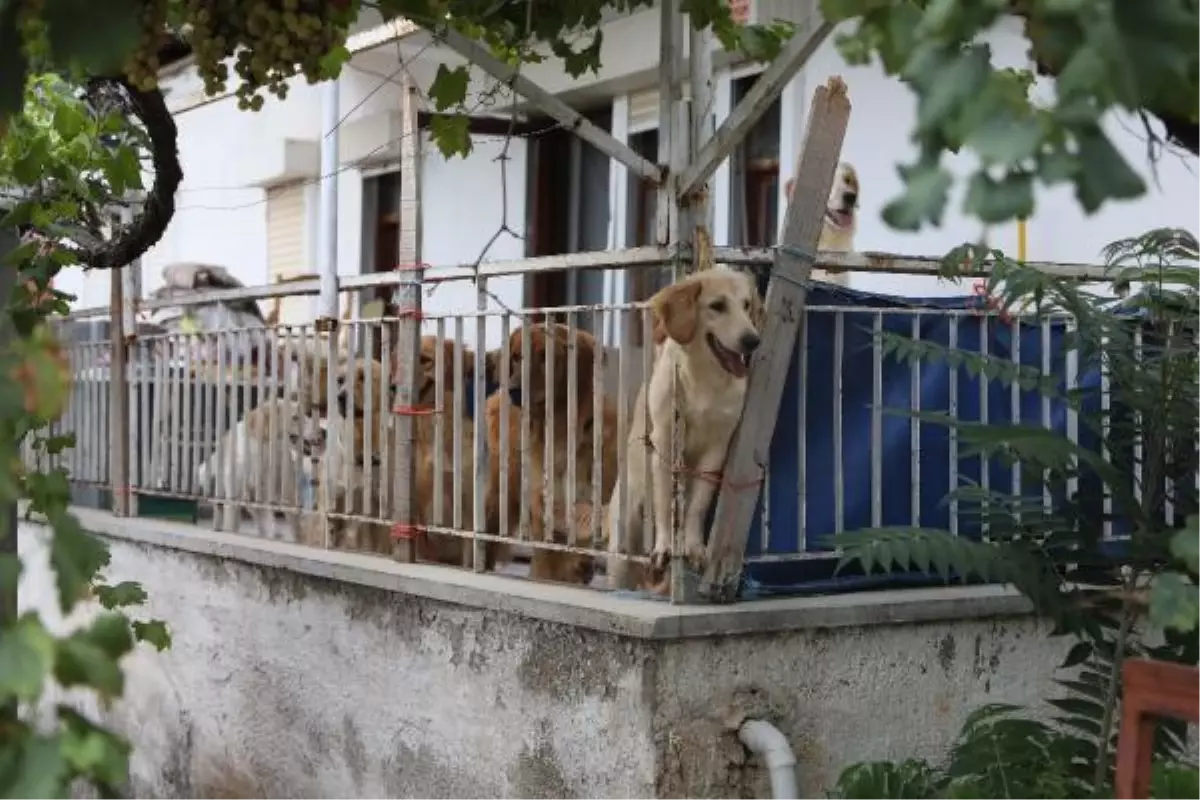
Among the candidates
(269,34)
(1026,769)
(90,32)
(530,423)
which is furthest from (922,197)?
(530,423)

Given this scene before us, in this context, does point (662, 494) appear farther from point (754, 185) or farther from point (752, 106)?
point (754, 185)

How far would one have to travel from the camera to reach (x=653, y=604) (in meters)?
5.05

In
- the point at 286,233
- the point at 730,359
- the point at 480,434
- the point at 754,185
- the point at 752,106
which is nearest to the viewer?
the point at 752,106

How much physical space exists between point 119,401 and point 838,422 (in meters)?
4.74

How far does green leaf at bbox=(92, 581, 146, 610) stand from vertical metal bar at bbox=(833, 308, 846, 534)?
2.36 metres

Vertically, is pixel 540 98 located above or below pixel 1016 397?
above

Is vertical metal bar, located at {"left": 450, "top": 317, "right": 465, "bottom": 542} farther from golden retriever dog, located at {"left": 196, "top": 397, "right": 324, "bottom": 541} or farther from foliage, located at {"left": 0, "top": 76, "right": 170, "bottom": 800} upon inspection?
foliage, located at {"left": 0, "top": 76, "right": 170, "bottom": 800}

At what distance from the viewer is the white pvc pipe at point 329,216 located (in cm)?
782

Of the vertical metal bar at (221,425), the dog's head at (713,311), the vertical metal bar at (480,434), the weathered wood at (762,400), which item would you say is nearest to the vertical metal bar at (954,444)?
the weathered wood at (762,400)

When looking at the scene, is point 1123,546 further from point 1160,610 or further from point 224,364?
point 224,364

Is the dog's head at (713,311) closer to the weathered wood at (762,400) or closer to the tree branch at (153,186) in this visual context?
the weathered wood at (762,400)

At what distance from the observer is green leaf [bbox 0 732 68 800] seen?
159 centimetres

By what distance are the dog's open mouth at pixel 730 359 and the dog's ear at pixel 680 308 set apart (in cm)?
7

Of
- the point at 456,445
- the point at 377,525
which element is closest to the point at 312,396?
the point at 377,525
